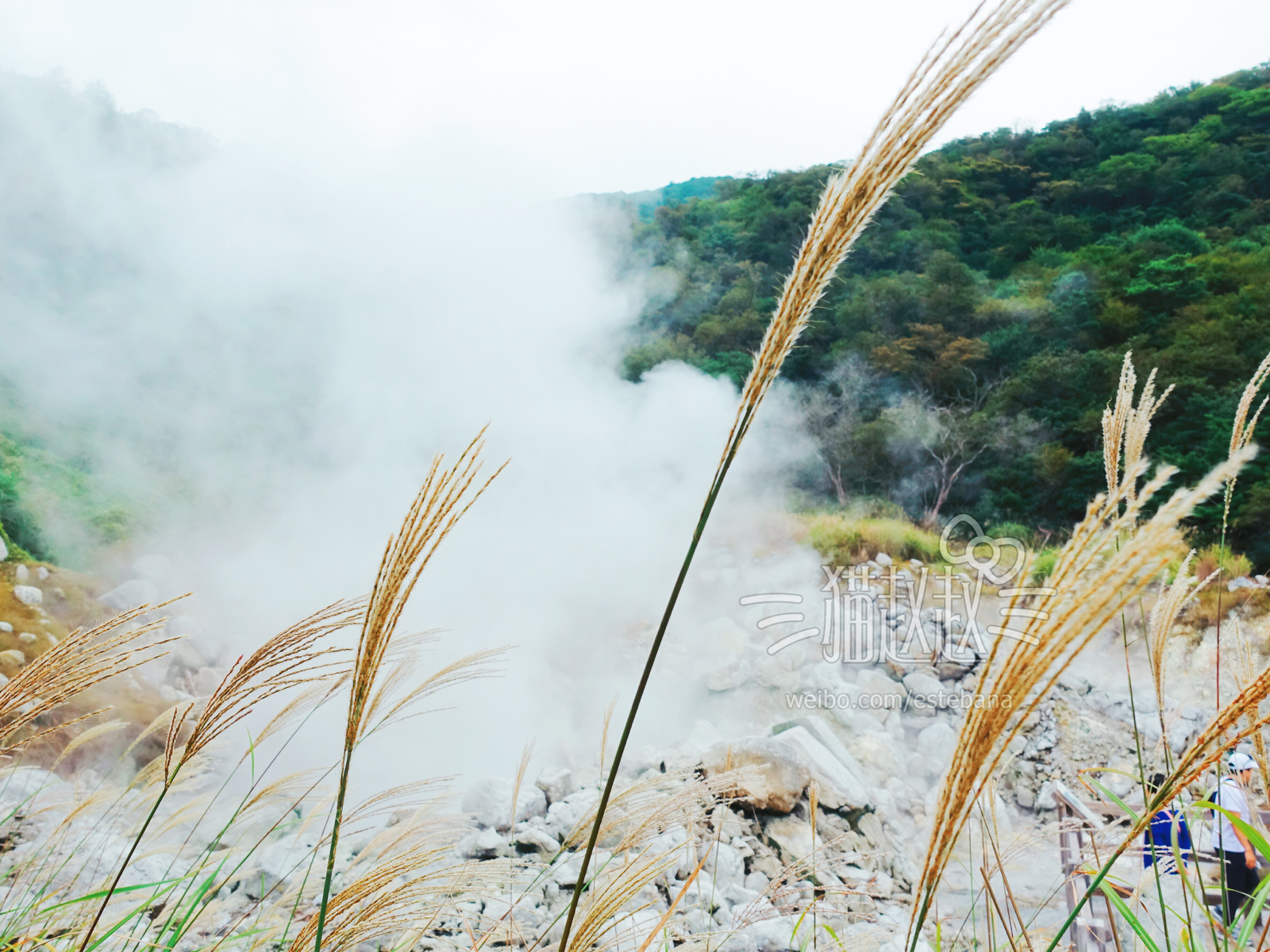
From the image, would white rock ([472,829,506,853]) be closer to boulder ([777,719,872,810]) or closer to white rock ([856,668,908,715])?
boulder ([777,719,872,810])

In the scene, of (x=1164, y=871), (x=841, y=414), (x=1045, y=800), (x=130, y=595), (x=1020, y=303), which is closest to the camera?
(x=1164, y=871)

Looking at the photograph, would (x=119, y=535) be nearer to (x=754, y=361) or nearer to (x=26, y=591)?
(x=26, y=591)

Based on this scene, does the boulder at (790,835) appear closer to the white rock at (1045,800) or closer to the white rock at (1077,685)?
the white rock at (1045,800)

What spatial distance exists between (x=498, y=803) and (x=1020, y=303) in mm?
7689

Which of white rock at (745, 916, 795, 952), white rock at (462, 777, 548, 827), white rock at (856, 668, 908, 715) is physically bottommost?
white rock at (856, 668, 908, 715)

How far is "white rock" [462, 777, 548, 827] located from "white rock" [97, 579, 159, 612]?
8.33 feet

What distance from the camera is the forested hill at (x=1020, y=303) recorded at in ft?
18.7

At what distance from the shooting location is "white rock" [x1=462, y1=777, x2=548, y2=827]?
243 cm

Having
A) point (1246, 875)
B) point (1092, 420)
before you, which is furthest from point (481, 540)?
point (1092, 420)

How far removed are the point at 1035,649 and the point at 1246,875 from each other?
2445 millimetres

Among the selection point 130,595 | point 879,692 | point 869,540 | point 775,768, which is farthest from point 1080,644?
point 869,540

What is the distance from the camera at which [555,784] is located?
2.75 meters

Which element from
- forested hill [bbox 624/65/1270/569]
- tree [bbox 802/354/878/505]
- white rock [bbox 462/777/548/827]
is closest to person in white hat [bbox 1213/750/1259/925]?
white rock [bbox 462/777/548/827]

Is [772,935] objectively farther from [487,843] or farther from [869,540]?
[869,540]
